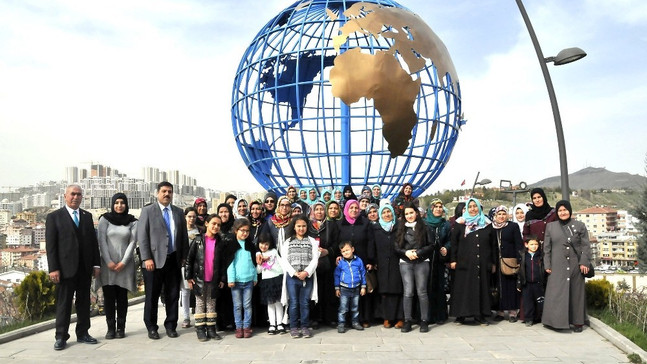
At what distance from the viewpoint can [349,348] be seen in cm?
546

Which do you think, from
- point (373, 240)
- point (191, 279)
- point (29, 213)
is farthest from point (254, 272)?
point (29, 213)

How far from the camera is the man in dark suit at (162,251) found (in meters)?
5.86

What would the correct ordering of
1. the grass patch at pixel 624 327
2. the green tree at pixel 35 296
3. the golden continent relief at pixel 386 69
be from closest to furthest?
the grass patch at pixel 624 327, the green tree at pixel 35 296, the golden continent relief at pixel 386 69

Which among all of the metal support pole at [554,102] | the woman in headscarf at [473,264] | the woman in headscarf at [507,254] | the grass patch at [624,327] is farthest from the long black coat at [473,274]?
the metal support pole at [554,102]

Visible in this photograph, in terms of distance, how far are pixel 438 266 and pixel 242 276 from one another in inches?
96.1

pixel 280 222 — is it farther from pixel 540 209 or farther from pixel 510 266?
pixel 540 209

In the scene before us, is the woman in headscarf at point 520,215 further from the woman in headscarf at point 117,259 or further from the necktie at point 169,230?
the woman in headscarf at point 117,259

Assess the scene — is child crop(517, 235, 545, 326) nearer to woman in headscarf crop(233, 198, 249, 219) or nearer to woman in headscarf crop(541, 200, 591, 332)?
woman in headscarf crop(541, 200, 591, 332)

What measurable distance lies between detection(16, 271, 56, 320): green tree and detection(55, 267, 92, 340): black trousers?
1.94m

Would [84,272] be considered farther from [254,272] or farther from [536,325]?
[536,325]

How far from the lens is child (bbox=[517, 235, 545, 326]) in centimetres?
658

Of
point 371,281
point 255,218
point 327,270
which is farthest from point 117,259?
point 371,281

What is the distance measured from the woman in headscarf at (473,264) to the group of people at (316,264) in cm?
1

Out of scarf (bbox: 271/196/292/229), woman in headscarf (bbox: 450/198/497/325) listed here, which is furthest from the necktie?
woman in headscarf (bbox: 450/198/497/325)
